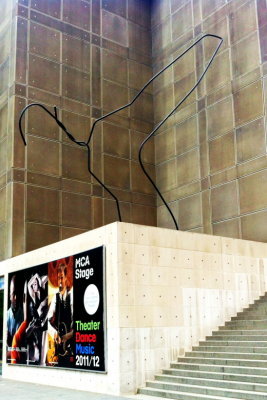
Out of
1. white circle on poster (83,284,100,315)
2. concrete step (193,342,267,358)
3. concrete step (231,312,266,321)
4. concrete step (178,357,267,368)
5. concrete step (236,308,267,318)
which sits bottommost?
concrete step (178,357,267,368)

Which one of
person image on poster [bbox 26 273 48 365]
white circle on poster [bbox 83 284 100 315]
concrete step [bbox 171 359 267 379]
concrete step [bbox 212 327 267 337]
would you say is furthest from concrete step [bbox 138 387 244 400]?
person image on poster [bbox 26 273 48 365]

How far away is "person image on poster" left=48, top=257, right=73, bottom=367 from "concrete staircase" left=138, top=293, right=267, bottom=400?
3.07 m

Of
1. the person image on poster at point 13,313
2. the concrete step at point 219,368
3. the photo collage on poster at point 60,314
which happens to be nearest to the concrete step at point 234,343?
the concrete step at point 219,368

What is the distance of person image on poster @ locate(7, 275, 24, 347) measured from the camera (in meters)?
18.7

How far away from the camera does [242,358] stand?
43.4ft

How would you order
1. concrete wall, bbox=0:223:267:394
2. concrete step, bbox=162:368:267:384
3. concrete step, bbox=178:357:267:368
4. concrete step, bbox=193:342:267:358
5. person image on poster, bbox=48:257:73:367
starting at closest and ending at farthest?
concrete step, bbox=162:368:267:384, concrete step, bbox=178:357:267:368, concrete step, bbox=193:342:267:358, concrete wall, bbox=0:223:267:394, person image on poster, bbox=48:257:73:367

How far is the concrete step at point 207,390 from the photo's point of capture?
428 inches

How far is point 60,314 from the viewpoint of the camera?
16000mm

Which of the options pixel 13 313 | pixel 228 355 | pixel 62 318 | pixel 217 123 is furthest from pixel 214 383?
pixel 217 123

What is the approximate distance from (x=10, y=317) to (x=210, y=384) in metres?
9.36

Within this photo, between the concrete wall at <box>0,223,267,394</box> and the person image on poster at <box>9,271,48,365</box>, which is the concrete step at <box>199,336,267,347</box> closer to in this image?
the concrete wall at <box>0,223,267,394</box>

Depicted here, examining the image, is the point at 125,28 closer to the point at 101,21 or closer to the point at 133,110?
the point at 101,21

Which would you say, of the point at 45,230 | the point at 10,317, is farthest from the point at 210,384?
the point at 45,230

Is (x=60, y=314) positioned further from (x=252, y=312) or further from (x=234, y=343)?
(x=252, y=312)
